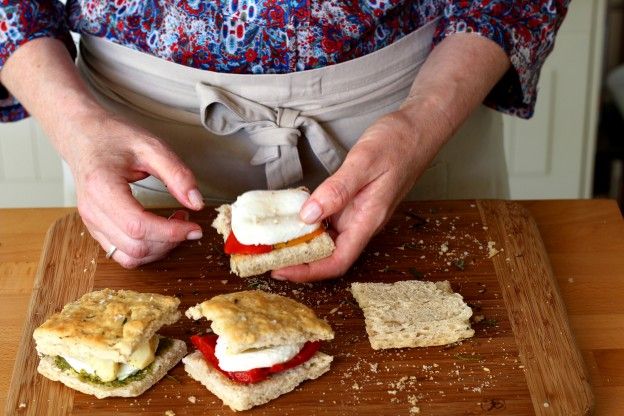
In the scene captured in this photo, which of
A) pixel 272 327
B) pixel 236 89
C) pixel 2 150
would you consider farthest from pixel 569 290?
pixel 2 150

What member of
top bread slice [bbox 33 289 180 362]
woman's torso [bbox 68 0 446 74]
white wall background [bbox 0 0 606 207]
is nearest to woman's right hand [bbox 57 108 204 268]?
top bread slice [bbox 33 289 180 362]

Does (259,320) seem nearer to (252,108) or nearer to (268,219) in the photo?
(268,219)

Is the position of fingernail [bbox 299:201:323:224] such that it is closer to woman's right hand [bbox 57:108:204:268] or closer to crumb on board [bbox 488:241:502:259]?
woman's right hand [bbox 57:108:204:268]

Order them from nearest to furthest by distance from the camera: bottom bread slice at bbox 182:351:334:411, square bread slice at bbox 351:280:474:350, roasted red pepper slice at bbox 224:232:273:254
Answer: bottom bread slice at bbox 182:351:334:411 → square bread slice at bbox 351:280:474:350 → roasted red pepper slice at bbox 224:232:273:254

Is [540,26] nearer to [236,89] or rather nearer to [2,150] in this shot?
[236,89]

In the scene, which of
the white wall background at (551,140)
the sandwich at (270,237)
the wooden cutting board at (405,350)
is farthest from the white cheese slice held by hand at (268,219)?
the white wall background at (551,140)

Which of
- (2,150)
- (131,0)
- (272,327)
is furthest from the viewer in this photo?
(2,150)
